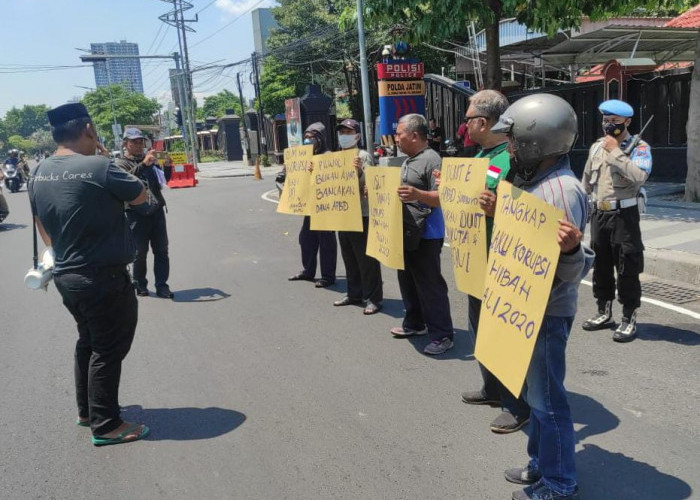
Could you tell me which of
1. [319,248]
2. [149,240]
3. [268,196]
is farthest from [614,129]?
[268,196]

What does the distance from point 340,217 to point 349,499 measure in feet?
10.6

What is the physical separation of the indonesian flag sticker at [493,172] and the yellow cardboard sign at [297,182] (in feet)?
10.4

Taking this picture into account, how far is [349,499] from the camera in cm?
279

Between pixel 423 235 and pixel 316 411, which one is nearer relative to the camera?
pixel 316 411

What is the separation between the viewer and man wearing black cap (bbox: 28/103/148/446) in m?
3.23

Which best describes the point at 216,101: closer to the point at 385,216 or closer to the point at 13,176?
the point at 13,176

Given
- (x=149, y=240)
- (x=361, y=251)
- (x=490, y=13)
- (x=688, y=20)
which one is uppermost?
(x=688, y=20)

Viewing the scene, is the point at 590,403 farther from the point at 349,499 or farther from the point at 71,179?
the point at 71,179

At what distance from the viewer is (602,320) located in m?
4.93

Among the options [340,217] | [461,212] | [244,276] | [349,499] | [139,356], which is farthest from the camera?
[244,276]

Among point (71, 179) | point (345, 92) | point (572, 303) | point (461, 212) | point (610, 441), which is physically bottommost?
point (610, 441)

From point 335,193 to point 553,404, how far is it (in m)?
3.55

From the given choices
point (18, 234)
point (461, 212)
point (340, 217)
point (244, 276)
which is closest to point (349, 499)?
point (461, 212)

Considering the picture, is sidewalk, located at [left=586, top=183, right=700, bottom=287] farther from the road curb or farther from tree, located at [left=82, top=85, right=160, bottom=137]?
tree, located at [left=82, top=85, right=160, bottom=137]
